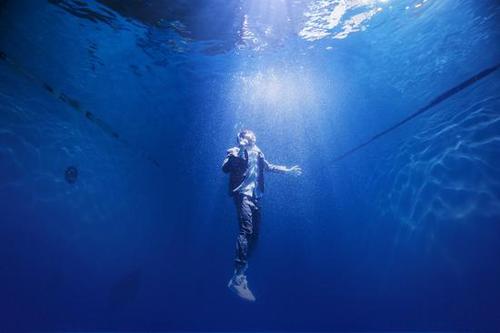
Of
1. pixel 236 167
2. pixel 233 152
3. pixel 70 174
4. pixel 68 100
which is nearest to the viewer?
pixel 233 152

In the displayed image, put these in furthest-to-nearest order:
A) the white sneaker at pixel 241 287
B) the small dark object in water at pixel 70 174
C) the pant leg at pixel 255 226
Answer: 1. the small dark object in water at pixel 70 174
2. the pant leg at pixel 255 226
3. the white sneaker at pixel 241 287

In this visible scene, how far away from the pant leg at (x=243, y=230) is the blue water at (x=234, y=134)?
6775mm

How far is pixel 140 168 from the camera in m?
28.4

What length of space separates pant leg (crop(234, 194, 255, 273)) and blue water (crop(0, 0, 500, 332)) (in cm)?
677

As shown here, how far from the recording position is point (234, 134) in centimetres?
2194

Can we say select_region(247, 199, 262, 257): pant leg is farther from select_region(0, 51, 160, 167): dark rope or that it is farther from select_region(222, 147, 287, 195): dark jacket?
select_region(0, 51, 160, 167): dark rope

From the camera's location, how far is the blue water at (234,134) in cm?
967

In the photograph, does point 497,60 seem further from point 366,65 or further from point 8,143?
point 8,143

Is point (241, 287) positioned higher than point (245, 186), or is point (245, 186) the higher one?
point (245, 186)

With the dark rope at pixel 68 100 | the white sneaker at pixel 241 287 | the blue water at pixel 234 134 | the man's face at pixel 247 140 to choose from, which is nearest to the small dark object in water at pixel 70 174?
the blue water at pixel 234 134

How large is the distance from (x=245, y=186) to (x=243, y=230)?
122 centimetres

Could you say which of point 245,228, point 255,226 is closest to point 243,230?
point 245,228

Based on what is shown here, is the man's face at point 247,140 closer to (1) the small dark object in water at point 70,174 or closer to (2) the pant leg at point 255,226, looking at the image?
(2) the pant leg at point 255,226

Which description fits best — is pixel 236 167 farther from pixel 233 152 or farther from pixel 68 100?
pixel 68 100
